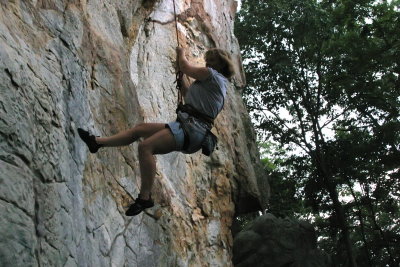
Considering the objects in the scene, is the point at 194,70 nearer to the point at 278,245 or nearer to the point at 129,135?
the point at 129,135

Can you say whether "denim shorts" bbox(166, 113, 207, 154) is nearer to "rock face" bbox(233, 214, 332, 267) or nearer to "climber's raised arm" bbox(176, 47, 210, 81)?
"climber's raised arm" bbox(176, 47, 210, 81)

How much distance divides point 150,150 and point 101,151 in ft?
6.02

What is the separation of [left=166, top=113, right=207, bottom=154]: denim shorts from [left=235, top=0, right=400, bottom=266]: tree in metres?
11.5

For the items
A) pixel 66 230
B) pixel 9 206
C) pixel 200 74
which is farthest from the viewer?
pixel 200 74

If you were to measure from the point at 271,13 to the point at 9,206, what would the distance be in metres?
15.5

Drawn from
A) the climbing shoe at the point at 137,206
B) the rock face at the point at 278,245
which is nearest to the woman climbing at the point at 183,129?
the climbing shoe at the point at 137,206

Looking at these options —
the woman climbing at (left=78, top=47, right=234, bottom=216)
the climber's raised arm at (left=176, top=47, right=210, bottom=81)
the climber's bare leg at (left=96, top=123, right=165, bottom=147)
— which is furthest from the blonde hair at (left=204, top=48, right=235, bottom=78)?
the climber's bare leg at (left=96, top=123, right=165, bottom=147)

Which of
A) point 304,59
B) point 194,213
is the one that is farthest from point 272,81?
point 194,213

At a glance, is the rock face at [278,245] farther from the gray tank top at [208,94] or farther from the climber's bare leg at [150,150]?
the climber's bare leg at [150,150]

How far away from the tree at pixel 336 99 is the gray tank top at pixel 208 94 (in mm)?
11426

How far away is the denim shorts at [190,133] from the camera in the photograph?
5137 millimetres

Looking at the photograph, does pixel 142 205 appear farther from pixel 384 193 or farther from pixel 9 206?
pixel 384 193

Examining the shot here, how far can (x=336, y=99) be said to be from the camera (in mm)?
18625

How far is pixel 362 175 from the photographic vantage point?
57.1 feet
